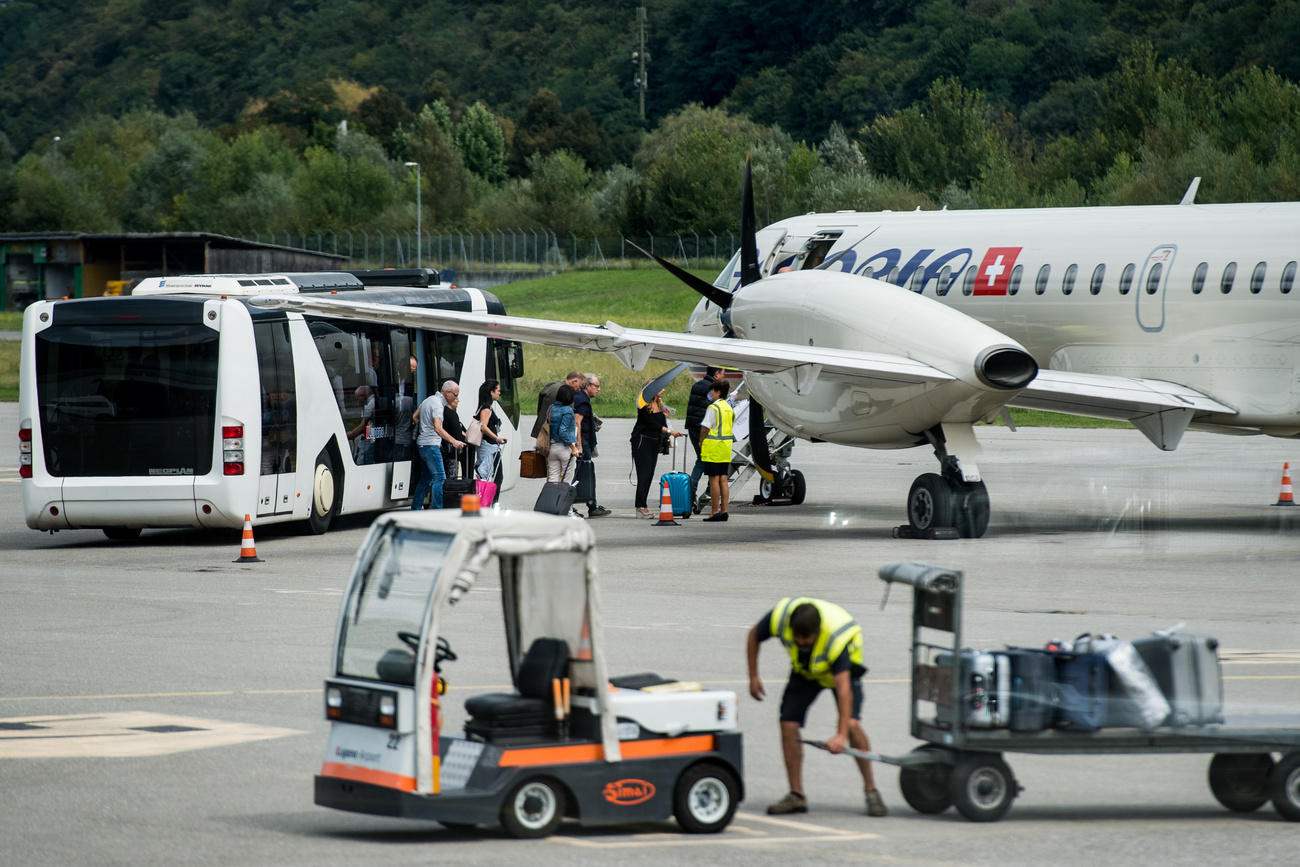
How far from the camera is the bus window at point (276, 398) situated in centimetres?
1995

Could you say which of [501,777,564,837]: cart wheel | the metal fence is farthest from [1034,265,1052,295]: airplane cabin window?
the metal fence

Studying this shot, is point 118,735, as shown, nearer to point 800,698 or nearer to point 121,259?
point 800,698

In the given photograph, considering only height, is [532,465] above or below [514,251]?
below

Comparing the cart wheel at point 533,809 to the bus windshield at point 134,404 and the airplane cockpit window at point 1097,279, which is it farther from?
the airplane cockpit window at point 1097,279

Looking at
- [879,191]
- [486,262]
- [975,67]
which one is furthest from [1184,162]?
[975,67]

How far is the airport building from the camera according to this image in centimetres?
7119

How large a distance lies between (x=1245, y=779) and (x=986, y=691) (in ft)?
4.80

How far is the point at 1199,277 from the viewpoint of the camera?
21000 millimetres

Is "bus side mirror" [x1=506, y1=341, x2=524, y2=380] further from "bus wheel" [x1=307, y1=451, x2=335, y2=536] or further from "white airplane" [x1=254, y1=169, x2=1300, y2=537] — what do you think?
"bus wheel" [x1=307, y1=451, x2=335, y2=536]

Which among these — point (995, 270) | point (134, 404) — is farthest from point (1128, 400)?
point (134, 404)

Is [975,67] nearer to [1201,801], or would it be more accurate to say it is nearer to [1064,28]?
[1064,28]

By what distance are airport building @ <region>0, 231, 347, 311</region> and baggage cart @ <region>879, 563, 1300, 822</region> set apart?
63261 mm

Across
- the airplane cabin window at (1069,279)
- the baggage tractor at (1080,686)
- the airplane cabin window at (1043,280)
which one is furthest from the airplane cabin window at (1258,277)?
the baggage tractor at (1080,686)

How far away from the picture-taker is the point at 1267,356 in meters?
20.6
